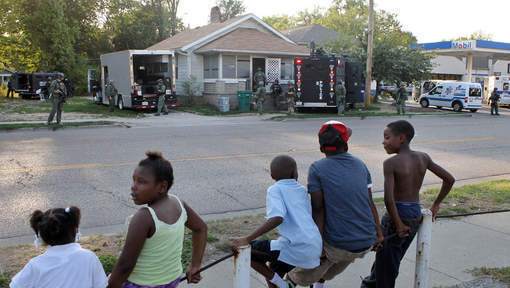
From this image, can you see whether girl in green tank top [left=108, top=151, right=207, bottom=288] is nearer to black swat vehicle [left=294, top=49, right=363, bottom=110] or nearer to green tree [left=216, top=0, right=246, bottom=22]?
black swat vehicle [left=294, top=49, right=363, bottom=110]

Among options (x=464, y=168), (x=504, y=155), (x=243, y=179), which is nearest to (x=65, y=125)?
(x=243, y=179)

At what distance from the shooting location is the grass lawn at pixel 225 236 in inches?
170

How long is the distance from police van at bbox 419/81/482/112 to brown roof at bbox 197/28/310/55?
32.8 feet

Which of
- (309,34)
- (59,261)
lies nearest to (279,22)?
(309,34)

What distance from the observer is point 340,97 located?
22.8m

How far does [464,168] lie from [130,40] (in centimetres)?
4049

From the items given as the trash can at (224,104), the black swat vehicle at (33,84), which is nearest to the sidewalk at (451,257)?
the trash can at (224,104)

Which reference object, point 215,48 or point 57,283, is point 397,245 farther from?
point 215,48

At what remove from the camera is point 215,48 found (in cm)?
2467

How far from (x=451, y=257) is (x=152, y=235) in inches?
145

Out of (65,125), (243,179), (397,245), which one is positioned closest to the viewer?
(397,245)

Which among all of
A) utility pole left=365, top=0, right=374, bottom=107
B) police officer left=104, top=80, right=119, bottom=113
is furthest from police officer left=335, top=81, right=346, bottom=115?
police officer left=104, top=80, right=119, bottom=113

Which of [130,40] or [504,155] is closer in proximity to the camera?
[504,155]

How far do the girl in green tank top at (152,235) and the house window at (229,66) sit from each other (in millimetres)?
22982
